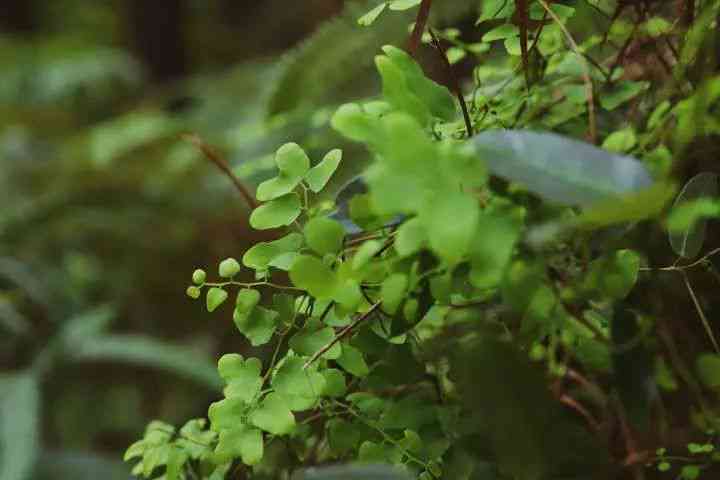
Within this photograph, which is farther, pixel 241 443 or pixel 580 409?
pixel 580 409

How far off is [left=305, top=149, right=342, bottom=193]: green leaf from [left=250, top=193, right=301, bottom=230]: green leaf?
1cm

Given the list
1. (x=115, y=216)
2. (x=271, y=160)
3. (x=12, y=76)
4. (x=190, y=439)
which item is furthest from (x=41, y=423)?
(x=12, y=76)

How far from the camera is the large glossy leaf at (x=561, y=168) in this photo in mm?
295

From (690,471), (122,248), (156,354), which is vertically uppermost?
(122,248)

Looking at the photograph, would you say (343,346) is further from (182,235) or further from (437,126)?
(182,235)

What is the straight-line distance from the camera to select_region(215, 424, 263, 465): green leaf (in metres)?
0.39

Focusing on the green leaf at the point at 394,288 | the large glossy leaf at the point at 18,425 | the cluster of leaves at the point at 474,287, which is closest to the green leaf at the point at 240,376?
the cluster of leaves at the point at 474,287

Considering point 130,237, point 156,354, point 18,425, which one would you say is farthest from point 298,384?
point 130,237

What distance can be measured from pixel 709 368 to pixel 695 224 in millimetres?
70

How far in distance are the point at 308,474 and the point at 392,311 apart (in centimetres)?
9

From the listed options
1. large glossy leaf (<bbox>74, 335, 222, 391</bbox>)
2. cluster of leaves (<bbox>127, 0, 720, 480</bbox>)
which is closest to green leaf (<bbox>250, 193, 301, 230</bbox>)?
cluster of leaves (<bbox>127, 0, 720, 480</bbox>)

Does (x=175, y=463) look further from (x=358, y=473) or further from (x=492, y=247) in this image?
(x=492, y=247)

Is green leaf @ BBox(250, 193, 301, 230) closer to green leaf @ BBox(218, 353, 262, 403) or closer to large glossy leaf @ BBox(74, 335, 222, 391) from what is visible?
green leaf @ BBox(218, 353, 262, 403)

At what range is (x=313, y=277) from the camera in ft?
1.18
